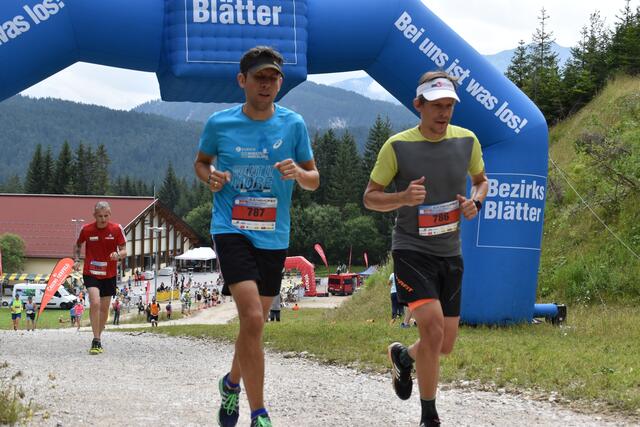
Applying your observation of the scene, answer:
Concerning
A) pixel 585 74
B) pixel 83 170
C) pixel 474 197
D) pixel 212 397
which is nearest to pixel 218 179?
pixel 474 197

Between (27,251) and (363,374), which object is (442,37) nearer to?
(363,374)

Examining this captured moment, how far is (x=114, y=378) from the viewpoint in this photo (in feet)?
23.1

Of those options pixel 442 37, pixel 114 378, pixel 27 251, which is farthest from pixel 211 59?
pixel 27 251

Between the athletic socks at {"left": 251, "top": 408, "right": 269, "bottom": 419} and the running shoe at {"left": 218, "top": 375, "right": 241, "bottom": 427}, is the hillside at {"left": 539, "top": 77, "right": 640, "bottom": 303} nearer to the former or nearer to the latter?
the running shoe at {"left": 218, "top": 375, "right": 241, "bottom": 427}

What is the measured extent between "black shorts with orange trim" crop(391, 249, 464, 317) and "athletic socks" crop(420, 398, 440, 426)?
55 cm

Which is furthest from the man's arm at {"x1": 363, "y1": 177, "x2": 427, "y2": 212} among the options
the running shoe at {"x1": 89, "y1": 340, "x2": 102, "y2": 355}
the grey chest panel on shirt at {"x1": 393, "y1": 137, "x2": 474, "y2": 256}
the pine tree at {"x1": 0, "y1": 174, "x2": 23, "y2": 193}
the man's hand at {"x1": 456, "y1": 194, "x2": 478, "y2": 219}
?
the pine tree at {"x1": 0, "y1": 174, "x2": 23, "y2": 193}

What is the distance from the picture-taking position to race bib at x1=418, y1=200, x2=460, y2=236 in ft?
15.9

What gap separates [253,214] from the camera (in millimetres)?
4617

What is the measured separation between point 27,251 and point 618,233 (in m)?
58.7

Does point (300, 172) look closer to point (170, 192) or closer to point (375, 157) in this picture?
point (375, 157)

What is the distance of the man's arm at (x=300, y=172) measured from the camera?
4.50 m

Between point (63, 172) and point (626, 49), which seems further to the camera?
point (63, 172)

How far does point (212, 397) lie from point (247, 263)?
1.89m

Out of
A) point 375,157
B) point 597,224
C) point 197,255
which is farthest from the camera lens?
point 375,157
